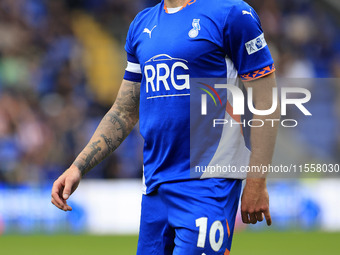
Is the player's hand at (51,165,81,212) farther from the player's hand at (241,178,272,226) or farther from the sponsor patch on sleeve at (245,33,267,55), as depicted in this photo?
the sponsor patch on sleeve at (245,33,267,55)

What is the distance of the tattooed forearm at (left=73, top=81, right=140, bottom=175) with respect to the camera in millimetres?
4129

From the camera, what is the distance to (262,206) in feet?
11.7

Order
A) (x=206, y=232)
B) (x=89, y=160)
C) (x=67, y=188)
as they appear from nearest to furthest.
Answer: (x=206, y=232) → (x=67, y=188) → (x=89, y=160)

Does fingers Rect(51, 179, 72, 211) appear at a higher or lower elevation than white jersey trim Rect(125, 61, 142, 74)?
lower

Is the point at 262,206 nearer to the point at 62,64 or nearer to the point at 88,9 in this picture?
the point at 62,64

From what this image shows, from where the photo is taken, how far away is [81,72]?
14.8 m

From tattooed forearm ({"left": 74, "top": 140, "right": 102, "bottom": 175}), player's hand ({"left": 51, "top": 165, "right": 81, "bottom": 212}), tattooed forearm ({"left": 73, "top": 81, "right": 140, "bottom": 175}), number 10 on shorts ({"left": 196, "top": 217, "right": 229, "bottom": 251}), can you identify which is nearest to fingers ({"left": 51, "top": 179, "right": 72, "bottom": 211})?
player's hand ({"left": 51, "top": 165, "right": 81, "bottom": 212})

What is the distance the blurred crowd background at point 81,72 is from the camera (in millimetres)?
13086

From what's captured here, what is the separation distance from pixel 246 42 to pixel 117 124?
3.33 ft

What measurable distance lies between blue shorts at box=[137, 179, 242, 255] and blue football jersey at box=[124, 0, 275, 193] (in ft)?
0.19

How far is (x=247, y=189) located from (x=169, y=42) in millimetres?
841

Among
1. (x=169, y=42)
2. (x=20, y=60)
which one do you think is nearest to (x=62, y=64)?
(x=20, y=60)

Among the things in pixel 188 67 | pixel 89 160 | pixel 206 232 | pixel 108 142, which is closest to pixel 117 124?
pixel 108 142

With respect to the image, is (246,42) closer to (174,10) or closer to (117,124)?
(174,10)
